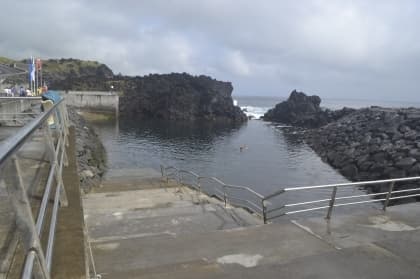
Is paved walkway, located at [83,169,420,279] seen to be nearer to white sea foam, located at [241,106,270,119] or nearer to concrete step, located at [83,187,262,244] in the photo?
concrete step, located at [83,187,262,244]

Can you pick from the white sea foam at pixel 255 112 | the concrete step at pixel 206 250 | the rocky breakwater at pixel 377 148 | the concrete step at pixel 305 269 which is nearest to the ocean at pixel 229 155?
the rocky breakwater at pixel 377 148

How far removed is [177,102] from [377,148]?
2515 inches

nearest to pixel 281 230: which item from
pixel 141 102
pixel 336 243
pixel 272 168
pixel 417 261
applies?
pixel 336 243

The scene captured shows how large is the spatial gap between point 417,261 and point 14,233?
578cm

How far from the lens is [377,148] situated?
122 feet

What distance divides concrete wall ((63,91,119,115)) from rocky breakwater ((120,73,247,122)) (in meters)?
5.48

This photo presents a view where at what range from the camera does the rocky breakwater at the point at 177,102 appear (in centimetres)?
9425

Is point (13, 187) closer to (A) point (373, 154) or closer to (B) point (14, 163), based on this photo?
(B) point (14, 163)

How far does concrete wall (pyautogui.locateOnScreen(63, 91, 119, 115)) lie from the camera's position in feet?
278

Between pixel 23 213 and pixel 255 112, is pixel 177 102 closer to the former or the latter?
pixel 255 112

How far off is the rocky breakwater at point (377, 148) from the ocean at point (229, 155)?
1.67 metres

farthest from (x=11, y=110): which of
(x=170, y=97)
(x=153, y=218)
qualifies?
(x=170, y=97)

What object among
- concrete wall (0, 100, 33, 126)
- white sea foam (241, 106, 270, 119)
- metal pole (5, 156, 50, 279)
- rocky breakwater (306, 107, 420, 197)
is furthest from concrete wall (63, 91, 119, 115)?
metal pole (5, 156, 50, 279)

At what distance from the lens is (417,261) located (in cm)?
595
